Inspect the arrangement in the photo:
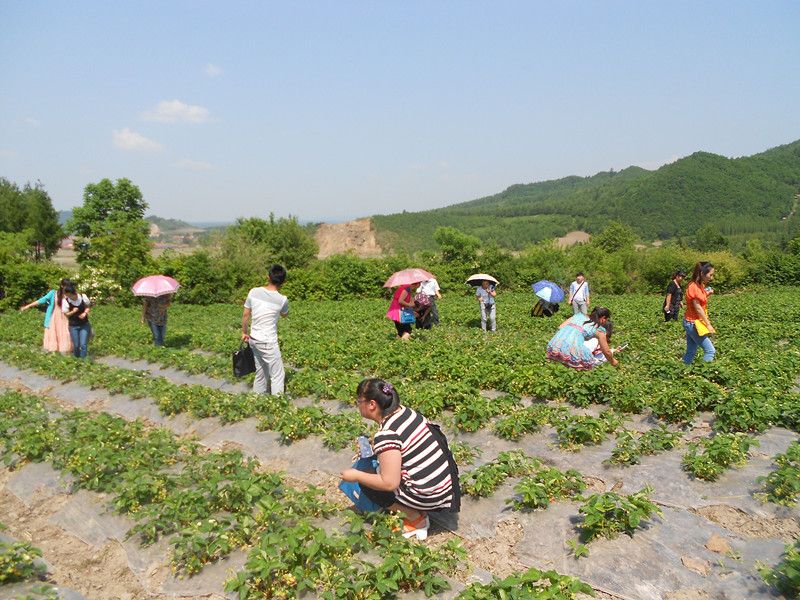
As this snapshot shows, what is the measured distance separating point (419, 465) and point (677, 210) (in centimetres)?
14680

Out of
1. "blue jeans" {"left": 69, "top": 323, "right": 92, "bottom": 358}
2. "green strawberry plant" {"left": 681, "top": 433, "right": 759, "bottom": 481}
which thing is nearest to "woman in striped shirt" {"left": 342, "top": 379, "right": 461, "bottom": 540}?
"green strawberry plant" {"left": 681, "top": 433, "right": 759, "bottom": 481}

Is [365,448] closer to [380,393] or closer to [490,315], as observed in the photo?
[380,393]

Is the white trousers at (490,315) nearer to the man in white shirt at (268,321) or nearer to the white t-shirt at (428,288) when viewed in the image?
the white t-shirt at (428,288)

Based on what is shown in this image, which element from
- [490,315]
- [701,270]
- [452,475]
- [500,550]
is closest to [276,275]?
[452,475]

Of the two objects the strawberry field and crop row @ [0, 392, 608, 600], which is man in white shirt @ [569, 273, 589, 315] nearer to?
the strawberry field

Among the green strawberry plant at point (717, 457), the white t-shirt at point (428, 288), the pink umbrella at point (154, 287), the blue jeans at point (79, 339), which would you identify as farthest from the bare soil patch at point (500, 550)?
the blue jeans at point (79, 339)

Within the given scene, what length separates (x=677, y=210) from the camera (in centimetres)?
13100

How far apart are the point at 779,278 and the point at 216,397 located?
35756 mm

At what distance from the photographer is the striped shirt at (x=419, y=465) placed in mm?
4320

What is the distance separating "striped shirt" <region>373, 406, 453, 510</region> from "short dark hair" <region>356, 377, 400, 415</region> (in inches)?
4.4

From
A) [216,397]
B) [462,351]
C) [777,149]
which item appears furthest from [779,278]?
[777,149]

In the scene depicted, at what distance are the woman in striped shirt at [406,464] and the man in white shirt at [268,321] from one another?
3783mm

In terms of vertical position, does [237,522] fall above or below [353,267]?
below

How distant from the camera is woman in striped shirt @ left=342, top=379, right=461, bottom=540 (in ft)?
13.9
